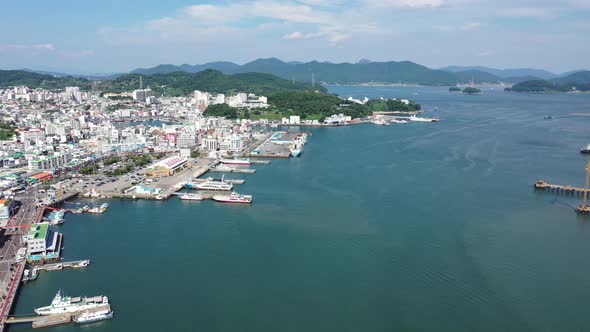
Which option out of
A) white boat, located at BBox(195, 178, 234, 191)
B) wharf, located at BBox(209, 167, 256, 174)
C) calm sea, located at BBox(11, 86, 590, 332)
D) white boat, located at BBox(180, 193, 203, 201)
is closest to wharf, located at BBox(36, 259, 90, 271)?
calm sea, located at BBox(11, 86, 590, 332)

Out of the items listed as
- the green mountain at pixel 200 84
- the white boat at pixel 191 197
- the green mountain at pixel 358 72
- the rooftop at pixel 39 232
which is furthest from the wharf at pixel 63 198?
the green mountain at pixel 358 72

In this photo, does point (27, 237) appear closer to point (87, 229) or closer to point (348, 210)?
point (87, 229)

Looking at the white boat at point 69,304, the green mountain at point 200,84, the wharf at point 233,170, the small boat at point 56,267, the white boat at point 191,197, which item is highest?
the green mountain at point 200,84

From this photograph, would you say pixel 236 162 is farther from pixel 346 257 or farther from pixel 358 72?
pixel 358 72

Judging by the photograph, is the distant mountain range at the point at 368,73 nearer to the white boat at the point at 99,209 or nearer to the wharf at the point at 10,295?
the white boat at the point at 99,209

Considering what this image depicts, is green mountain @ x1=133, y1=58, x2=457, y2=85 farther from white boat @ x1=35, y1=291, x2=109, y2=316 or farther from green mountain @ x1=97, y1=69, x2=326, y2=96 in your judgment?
white boat @ x1=35, y1=291, x2=109, y2=316


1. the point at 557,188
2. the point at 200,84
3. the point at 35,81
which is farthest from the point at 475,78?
the point at 557,188
